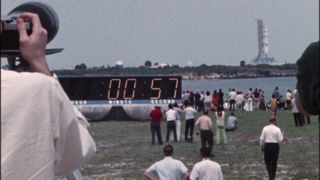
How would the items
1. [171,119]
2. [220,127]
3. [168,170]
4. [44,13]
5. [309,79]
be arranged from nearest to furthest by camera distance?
1. [309,79]
2. [44,13]
3. [168,170]
4. [220,127]
5. [171,119]

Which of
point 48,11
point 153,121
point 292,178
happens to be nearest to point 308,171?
point 292,178

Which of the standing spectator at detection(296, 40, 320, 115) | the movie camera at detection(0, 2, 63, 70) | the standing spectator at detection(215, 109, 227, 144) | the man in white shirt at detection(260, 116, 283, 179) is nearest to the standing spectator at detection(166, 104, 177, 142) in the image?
the standing spectator at detection(215, 109, 227, 144)

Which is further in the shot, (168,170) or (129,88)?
(129,88)

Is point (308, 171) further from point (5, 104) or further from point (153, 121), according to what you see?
point (5, 104)

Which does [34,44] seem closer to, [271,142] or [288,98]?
[271,142]

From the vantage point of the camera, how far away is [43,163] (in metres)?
2.80

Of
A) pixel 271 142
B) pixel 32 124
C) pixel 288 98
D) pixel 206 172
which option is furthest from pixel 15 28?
pixel 288 98

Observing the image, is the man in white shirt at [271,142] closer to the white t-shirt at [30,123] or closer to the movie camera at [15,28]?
the movie camera at [15,28]

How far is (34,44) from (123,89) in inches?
1760

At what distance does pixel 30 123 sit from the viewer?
109 inches

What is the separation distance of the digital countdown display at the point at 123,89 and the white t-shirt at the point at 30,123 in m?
42.5

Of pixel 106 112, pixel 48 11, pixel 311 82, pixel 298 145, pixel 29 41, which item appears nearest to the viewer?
pixel 311 82

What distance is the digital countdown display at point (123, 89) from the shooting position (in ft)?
151

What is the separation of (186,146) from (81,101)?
53.3 feet
